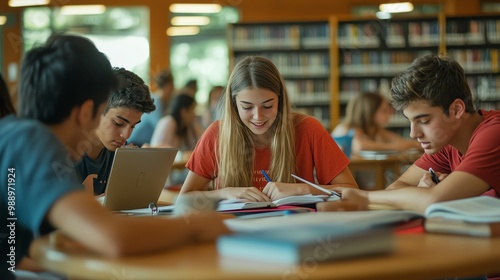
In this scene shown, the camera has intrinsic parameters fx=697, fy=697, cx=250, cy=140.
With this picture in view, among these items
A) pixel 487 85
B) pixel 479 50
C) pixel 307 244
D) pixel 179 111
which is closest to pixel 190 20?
pixel 479 50

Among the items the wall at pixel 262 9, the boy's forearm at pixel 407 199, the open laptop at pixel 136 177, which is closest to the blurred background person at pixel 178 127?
the open laptop at pixel 136 177

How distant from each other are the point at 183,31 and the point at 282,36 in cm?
195

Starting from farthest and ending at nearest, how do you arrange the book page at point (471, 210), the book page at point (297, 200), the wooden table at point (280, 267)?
the book page at point (297, 200)
the book page at point (471, 210)
the wooden table at point (280, 267)

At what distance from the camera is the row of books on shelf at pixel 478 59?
884cm

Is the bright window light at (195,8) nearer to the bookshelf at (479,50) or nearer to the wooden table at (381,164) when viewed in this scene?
the bookshelf at (479,50)

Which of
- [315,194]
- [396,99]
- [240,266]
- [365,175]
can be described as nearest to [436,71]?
[396,99]

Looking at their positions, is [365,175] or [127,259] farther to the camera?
[365,175]

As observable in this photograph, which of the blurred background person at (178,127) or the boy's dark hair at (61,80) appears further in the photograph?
the blurred background person at (178,127)

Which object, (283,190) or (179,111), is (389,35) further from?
(283,190)

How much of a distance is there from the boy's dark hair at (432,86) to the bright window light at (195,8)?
8357 millimetres

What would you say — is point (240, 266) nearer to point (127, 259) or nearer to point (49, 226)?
point (127, 259)

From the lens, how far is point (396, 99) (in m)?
2.20

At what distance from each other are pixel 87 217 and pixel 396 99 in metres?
1.28

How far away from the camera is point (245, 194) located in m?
2.17
